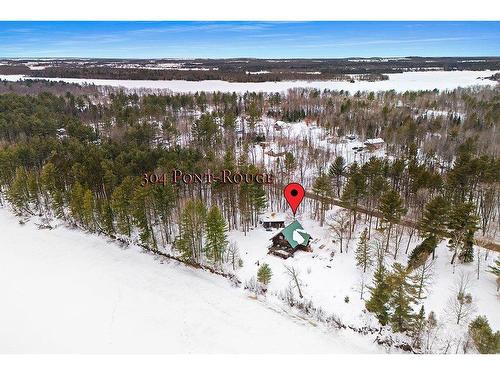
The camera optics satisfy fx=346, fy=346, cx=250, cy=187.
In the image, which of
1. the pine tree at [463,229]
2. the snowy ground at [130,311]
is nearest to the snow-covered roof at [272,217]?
the snowy ground at [130,311]

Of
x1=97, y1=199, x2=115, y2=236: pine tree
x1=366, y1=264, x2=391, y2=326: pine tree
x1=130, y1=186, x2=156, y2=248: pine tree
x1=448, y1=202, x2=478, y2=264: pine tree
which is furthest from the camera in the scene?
x1=97, y1=199, x2=115, y2=236: pine tree

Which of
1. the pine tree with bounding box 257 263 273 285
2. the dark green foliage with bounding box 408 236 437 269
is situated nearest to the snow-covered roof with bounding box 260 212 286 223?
the pine tree with bounding box 257 263 273 285

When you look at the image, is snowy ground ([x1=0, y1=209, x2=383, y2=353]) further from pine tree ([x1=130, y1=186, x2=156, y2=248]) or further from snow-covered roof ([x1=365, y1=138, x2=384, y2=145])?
snow-covered roof ([x1=365, y1=138, x2=384, y2=145])

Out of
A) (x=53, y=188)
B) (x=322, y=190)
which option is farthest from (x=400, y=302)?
(x=53, y=188)

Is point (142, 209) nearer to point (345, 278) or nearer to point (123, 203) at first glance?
point (123, 203)

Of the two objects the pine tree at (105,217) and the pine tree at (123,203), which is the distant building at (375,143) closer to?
the pine tree at (123,203)

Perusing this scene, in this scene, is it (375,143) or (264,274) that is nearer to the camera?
(264,274)
